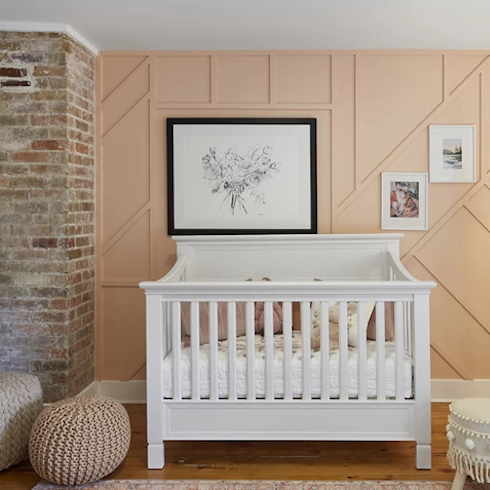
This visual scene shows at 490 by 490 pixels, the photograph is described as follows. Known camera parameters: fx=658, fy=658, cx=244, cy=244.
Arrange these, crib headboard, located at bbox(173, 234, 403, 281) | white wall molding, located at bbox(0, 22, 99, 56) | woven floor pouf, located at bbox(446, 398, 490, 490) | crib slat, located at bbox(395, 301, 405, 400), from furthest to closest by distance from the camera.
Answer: crib headboard, located at bbox(173, 234, 403, 281) → white wall molding, located at bbox(0, 22, 99, 56) → crib slat, located at bbox(395, 301, 405, 400) → woven floor pouf, located at bbox(446, 398, 490, 490)

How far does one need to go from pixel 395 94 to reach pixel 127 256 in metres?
1.88

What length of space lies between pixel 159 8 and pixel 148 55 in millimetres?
795

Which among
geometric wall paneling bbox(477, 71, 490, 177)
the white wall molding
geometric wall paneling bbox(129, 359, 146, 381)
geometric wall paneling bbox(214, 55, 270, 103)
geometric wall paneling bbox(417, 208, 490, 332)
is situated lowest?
geometric wall paneling bbox(129, 359, 146, 381)

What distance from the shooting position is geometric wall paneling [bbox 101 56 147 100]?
156 inches

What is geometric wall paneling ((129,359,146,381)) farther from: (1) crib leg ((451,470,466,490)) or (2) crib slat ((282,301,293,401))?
(1) crib leg ((451,470,466,490))

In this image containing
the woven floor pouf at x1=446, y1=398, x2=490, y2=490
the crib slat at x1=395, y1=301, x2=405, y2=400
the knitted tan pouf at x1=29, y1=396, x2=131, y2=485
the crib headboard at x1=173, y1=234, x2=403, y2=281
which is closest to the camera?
the woven floor pouf at x1=446, y1=398, x2=490, y2=490

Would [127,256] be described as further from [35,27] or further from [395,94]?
[395,94]

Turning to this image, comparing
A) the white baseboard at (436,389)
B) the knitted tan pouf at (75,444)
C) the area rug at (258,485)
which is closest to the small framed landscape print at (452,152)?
the white baseboard at (436,389)

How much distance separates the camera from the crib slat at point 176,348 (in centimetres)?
287

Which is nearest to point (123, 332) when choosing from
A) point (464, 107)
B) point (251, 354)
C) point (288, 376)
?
point (251, 354)

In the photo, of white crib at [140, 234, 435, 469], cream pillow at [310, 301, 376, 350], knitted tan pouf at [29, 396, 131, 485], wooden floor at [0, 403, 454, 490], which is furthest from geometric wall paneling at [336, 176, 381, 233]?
knitted tan pouf at [29, 396, 131, 485]

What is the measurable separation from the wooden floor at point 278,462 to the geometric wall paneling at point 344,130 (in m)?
1.46

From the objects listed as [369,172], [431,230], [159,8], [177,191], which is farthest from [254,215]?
[159,8]

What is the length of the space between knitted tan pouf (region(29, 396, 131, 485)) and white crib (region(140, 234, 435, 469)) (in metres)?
0.20
